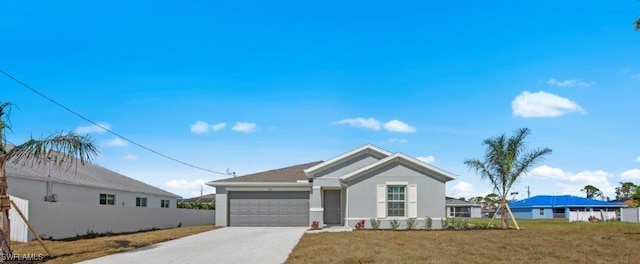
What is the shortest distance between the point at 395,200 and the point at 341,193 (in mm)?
3764

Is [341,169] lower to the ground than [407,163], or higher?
lower

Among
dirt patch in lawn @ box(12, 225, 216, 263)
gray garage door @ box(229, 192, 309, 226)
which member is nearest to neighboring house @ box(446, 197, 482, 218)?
gray garage door @ box(229, 192, 309, 226)

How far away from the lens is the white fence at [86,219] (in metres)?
20.3

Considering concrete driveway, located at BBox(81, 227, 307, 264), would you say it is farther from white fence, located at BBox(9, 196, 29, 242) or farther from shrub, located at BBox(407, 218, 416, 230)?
shrub, located at BBox(407, 218, 416, 230)

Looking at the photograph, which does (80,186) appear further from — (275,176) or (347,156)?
(347,156)

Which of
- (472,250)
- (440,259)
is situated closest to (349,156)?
(472,250)

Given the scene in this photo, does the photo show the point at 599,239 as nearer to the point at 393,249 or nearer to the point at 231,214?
the point at 393,249

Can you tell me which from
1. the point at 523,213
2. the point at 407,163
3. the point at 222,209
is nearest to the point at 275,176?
the point at 222,209

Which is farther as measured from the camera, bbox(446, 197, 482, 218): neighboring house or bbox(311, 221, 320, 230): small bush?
bbox(446, 197, 482, 218): neighboring house

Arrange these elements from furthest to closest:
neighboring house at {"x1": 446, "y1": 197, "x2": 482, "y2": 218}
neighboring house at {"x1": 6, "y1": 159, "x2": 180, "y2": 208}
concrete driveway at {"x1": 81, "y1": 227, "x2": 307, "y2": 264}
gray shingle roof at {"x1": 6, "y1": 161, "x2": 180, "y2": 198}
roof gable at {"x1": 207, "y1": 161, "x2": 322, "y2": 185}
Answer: neighboring house at {"x1": 446, "y1": 197, "x2": 482, "y2": 218}
roof gable at {"x1": 207, "y1": 161, "x2": 322, "y2": 185}
gray shingle roof at {"x1": 6, "y1": 161, "x2": 180, "y2": 198}
neighboring house at {"x1": 6, "y1": 159, "x2": 180, "y2": 208}
concrete driveway at {"x1": 81, "y1": 227, "x2": 307, "y2": 264}

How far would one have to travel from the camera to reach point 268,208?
Result: 31500mm

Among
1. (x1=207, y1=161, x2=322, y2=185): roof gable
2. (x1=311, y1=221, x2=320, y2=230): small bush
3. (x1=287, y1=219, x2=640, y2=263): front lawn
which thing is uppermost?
(x1=207, y1=161, x2=322, y2=185): roof gable

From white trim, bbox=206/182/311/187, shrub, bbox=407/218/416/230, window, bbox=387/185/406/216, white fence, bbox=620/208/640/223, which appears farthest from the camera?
white fence, bbox=620/208/640/223

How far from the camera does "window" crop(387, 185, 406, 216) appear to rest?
27391 mm
